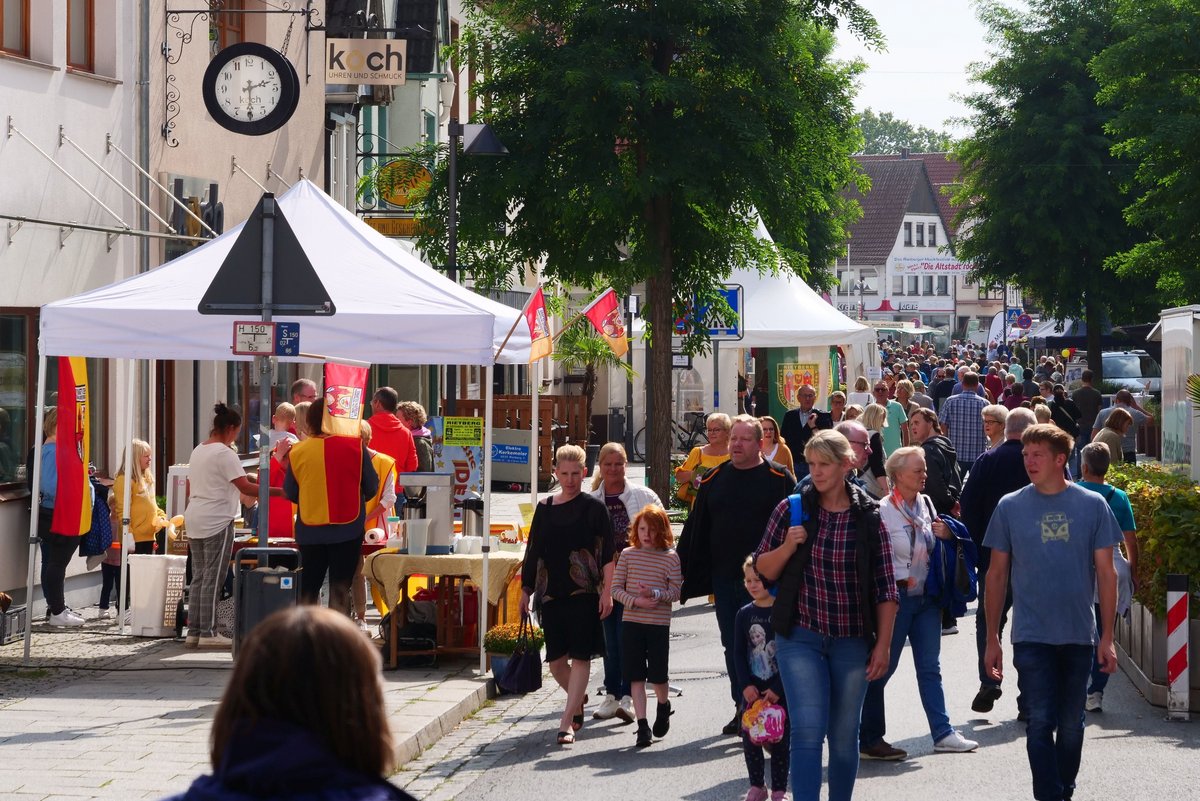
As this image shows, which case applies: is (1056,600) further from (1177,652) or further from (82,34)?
(82,34)

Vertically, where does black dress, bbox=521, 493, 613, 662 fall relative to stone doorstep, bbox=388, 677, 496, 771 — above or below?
above

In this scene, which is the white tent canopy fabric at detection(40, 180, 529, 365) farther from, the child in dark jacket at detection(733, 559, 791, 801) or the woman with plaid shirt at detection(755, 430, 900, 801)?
the woman with plaid shirt at detection(755, 430, 900, 801)

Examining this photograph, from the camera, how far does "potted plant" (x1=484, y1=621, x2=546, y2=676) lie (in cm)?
1079

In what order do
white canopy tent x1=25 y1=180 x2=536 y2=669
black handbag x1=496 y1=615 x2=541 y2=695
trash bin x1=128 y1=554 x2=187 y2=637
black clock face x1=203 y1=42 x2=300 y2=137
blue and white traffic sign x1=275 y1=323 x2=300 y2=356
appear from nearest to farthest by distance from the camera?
blue and white traffic sign x1=275 y1=323 x2=300 y2=356
black handbag x1=496 y1=615 x2=541 y2=695
white canopy tent x1=25 y1=180 x2=536 y2=669
trash bin x1=128 y1=554 x2=187 y2=637
black clock face x1=203 y1=42 x2=300 y2=137

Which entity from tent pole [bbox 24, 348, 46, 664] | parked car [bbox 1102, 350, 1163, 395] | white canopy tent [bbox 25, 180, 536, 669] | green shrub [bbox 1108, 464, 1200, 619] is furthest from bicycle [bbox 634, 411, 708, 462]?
green shrub [bbox 1108, 464, 1200, 619]

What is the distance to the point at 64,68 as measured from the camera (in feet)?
48.2

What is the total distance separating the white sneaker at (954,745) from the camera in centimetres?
901

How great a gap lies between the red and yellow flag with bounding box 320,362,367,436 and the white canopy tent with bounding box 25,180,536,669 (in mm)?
199

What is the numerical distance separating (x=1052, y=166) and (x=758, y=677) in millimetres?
35135

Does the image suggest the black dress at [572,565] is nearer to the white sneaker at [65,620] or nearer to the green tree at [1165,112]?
the white sneaker at [65,620]

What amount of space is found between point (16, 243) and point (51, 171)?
35.3 inches

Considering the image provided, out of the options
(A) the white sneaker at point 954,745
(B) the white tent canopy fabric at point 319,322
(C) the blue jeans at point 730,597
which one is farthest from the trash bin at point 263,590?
(A) the white sneaker at point 954,745

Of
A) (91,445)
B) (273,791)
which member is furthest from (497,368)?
(273,791)

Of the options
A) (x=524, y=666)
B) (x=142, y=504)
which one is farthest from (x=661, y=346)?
(x=524, y=666)
